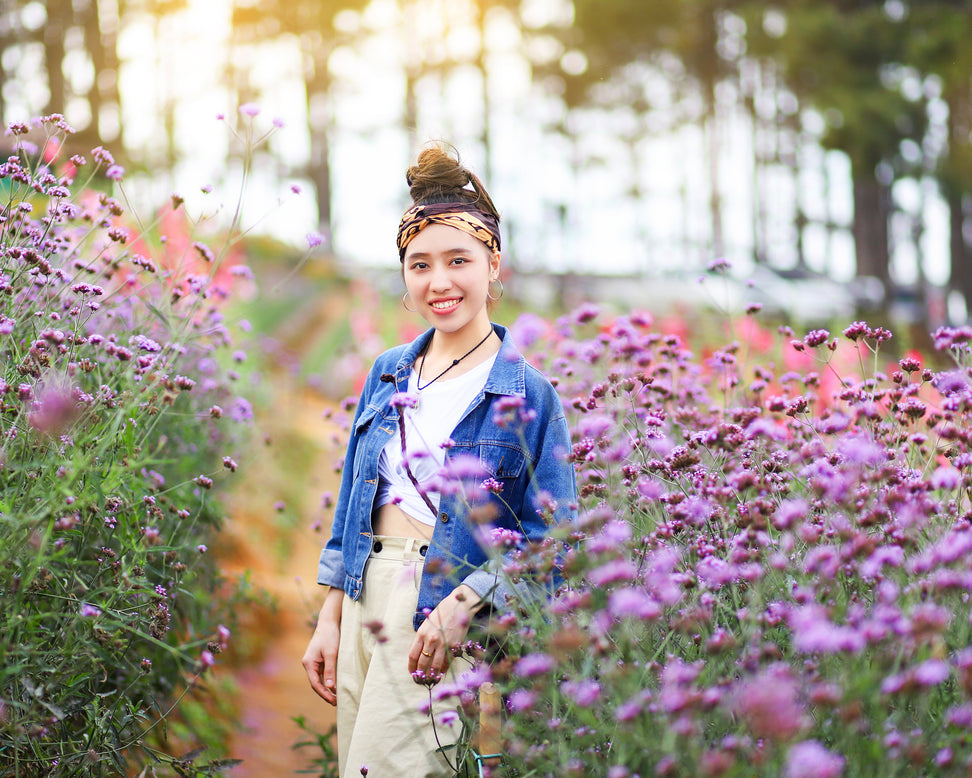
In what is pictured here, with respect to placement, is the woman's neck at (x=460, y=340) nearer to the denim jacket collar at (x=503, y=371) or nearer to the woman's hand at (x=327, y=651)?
the denim jacket collar at (x=503, y=371)

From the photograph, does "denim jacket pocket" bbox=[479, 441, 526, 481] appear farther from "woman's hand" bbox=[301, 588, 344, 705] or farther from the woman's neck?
"woman's hand" bbox=[301, 588, 344, 705]

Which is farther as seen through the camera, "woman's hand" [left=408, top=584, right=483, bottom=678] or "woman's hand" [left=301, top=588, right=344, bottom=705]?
"woman's hand" [left=301, top=588, right=344, bottom=705]

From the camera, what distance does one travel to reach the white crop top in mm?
2254

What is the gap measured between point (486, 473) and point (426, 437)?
0.77 ft

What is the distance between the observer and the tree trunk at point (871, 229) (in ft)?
49.8

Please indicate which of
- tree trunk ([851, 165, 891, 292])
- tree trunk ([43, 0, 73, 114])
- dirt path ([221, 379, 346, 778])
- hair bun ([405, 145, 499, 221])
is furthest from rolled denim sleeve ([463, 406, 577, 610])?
tree trunk ([851, 165, 891, 292])

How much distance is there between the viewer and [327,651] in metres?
2.37

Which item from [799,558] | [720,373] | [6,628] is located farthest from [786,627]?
[720,373]

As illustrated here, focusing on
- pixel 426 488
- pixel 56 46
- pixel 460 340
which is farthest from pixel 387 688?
pixel 56 46

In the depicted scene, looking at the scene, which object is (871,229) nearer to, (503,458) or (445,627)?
(503,458)

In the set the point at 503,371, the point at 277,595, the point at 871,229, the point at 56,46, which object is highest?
the point at 56,46

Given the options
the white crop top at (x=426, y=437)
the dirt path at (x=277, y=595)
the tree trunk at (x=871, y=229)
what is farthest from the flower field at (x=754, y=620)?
the tree trunk at (x=871, y=229)

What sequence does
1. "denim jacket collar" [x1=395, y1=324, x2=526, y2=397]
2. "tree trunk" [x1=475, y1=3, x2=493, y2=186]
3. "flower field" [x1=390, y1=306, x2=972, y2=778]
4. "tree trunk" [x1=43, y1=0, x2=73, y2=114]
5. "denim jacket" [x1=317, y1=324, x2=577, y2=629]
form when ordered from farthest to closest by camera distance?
"tree trunk" [x1=475, y1=3, x2=493, y2=186], "tree trunk" [x1=43, y1=0, x2=73, y2=114], "denim jacket collar" [x1=395, y1=324, x2=526, y2=397], "denim jacket" [x1=317, y1=324, x2=577, y2=629], "flower field" [x1=390, y1=306, x2=972, y2=778]

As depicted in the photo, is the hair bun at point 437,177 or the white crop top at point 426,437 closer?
the white crop top at point 426,437
